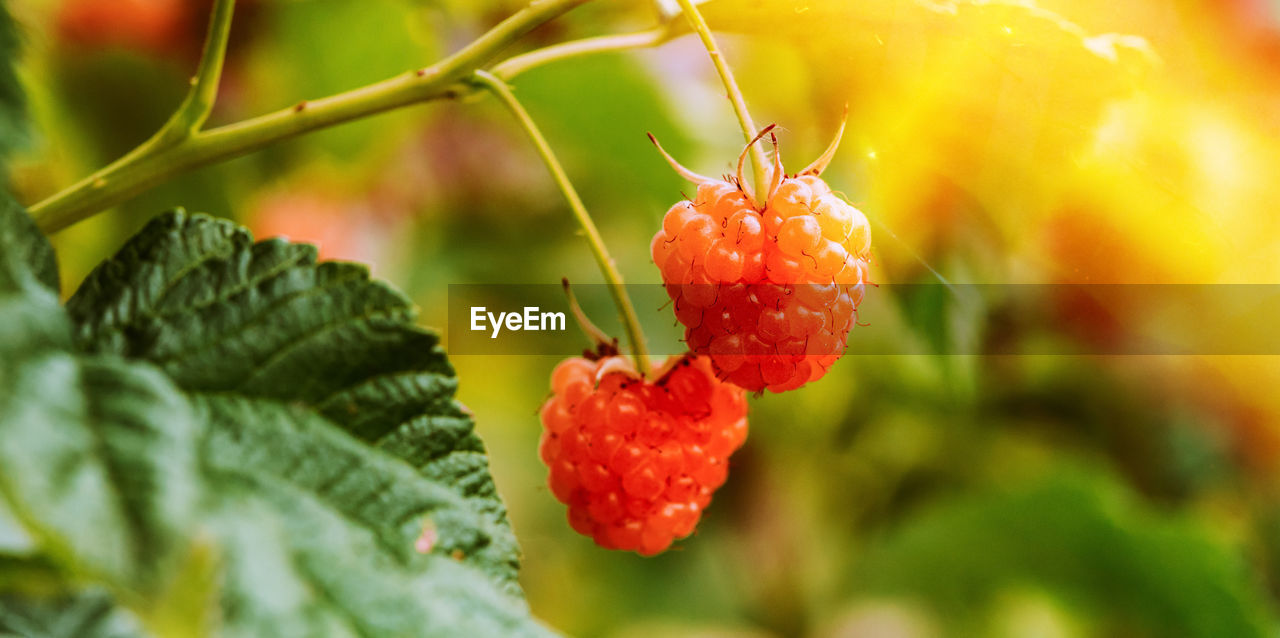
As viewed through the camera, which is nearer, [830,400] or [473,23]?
[473,23]

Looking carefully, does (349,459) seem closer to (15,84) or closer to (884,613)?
(15,84)

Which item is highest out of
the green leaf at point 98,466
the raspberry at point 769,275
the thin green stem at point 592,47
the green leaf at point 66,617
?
the thin green stem at point 592,47

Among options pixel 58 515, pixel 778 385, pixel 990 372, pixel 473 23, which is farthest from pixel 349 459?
pixel 990 372
